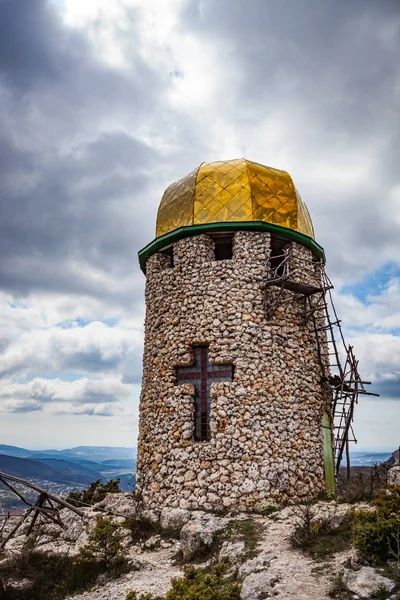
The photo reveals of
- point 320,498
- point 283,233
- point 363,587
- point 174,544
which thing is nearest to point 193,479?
point 174,544

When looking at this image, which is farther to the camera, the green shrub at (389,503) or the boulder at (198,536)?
the boulder at (198,536)

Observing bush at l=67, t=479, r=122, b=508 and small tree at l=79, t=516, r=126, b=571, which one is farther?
bush at l=67, t=479, r=122, b=508

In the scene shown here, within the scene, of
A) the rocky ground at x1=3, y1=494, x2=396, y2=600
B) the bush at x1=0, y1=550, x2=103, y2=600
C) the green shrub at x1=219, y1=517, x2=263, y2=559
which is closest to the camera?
the rocky ground at x1=3, y1=494, x2=396, y2=600

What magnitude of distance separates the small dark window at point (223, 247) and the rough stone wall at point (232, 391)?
44 cm

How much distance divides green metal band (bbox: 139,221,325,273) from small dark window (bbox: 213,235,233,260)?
19.7 inches

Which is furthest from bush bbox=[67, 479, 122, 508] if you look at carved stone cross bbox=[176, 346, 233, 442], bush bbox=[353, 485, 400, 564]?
bush bbox=[353, 485, 400, 564]

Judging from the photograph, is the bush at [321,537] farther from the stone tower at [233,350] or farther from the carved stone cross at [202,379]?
the carved stone cross at [202,379]

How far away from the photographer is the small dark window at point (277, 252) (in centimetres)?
1606

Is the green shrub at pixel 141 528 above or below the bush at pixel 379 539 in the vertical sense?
below

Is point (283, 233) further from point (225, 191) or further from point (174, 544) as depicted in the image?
point (174, 544)

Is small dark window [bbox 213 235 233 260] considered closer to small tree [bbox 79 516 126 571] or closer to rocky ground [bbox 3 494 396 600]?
rocky ground [bbox 3 494 396 600]

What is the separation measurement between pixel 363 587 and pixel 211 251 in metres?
10.3

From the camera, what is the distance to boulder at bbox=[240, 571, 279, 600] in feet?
25.9

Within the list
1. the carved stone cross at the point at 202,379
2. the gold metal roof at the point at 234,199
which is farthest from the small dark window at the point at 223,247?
the carved stone cross at the point at 202,379
